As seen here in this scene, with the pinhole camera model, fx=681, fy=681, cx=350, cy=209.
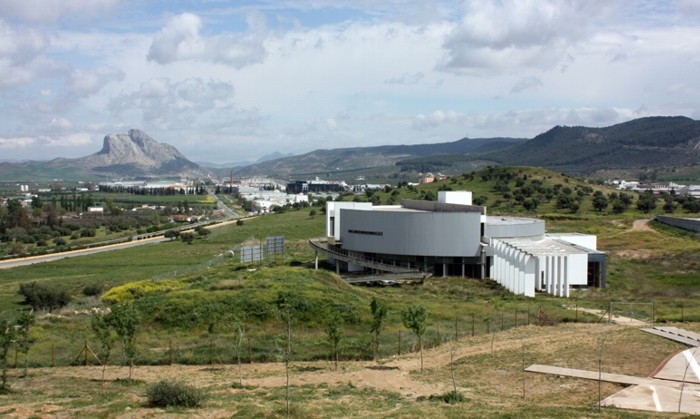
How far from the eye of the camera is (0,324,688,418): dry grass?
23.0m

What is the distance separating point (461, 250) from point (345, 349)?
1453 inches

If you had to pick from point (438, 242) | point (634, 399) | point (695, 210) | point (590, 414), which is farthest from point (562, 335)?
point (695, 210)

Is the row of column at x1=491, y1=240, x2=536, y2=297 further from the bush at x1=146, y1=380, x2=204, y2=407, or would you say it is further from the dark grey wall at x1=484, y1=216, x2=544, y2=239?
the bush at x1=146, y1=380, x2=204, y2=407

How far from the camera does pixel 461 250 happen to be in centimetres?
7056

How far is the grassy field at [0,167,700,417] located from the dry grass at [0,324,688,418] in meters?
0.09

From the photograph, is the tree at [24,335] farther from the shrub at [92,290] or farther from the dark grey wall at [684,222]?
the dark grey wall at [684,222]

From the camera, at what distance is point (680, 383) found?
28.1 metres

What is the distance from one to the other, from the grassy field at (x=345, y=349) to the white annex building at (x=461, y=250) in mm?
2389

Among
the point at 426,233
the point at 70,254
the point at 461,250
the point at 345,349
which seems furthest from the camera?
the point at 70,254

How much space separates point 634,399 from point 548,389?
10.9ft

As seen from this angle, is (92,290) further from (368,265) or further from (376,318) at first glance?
(376,318)

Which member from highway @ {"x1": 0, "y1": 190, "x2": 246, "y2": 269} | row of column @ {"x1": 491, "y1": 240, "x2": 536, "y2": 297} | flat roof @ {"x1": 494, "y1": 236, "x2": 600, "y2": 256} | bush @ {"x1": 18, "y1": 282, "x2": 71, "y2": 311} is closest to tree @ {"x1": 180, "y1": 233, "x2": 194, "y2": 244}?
highway @ {"x1": 0, "y1": 190, "x2": 246, "y2": 269}

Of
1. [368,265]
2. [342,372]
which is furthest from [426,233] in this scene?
[342,372]

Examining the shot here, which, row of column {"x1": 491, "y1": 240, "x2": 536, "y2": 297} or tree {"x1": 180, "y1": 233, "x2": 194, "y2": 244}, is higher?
row of column {"x1": 491, "y1": 240, "x2": 536, "y2": 297}
